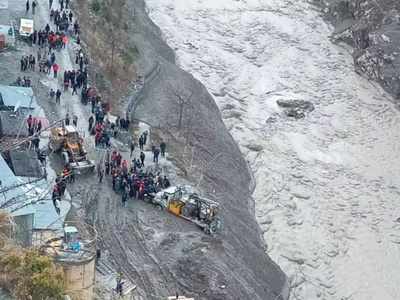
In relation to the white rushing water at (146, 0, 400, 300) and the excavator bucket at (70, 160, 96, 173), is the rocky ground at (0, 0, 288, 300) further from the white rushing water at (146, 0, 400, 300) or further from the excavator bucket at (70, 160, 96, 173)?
the white rushing water at (146, 0, 400, 300)

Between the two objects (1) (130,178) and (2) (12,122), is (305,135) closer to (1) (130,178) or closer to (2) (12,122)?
(1) (130,178)

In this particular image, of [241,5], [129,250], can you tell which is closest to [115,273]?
[129,250]

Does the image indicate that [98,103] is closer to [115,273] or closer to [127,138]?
[127,138]

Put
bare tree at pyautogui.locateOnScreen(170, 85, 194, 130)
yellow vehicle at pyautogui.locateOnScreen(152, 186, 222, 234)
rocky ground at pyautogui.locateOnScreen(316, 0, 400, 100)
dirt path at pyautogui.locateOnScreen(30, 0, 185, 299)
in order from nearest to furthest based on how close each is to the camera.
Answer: dirt path at pyautogui.locateOnScreen(30, 0, 185, 299) → yellow vehicle at pyautogui.locateOnScreen(152, 186, 222, 234) → bare tree at pyautogui.locateOnScreen(170, 85, 194, 130) → rocky ground at pyautogui.locateOnScreen(316, 0, 400, 100)

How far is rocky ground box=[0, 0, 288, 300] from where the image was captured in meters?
35.7

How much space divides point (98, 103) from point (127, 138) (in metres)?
2.72

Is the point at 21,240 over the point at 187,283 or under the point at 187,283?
over

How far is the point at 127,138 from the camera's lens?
44.6 m

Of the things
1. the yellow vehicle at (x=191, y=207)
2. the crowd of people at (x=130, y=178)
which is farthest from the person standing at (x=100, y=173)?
the yellow vehicle at (x=191, y=207)

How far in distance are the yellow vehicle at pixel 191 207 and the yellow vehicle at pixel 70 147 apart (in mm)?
3912

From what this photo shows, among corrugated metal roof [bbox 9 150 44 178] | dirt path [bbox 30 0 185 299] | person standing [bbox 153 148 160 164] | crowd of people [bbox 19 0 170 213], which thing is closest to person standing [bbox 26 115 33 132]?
crowd of people [bbox 19 0 170 213]

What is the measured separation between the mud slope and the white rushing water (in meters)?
1.39

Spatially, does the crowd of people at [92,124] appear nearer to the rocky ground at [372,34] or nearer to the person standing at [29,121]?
the person standing at [29,121]

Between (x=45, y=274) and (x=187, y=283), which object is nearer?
(x=45, y=274)
